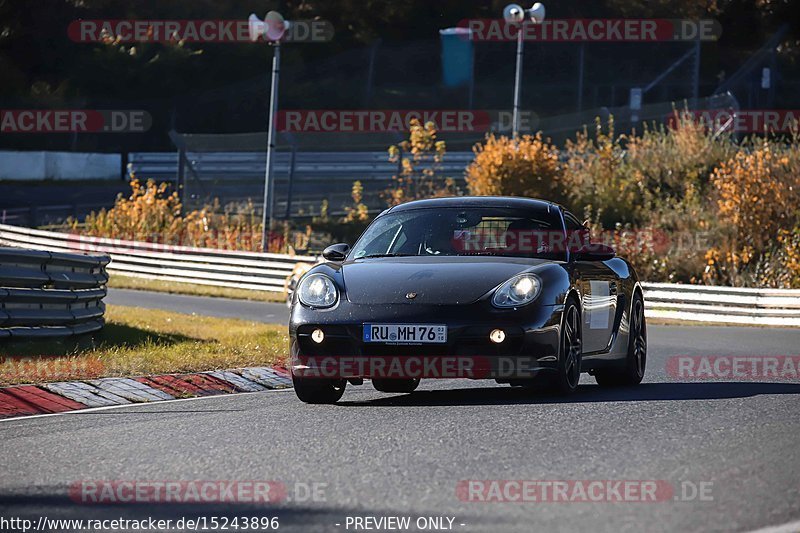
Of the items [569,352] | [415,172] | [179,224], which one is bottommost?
[569,352]

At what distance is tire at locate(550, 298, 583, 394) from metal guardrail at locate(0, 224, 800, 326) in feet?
46.0

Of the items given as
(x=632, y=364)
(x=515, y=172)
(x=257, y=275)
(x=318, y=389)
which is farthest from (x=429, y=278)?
(x=515, y=172)

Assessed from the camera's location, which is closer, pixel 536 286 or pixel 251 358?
pixel 536 286

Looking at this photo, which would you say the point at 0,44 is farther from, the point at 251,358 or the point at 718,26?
the point at 251,358

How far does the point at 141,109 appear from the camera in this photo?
52594mm

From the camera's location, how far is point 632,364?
11867 mm

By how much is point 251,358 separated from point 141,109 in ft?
132

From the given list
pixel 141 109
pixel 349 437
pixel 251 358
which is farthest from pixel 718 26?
pixel 349 437

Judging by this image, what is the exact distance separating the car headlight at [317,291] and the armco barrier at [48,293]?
401 cm

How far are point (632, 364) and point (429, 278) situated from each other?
254 cm

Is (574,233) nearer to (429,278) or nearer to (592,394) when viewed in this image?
(592,394)

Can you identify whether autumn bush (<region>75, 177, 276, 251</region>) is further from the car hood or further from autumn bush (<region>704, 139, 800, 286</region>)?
the car hood

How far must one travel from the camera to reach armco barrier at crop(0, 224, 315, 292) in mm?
30594

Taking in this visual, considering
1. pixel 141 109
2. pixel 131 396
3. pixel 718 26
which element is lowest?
pixel 131 396
